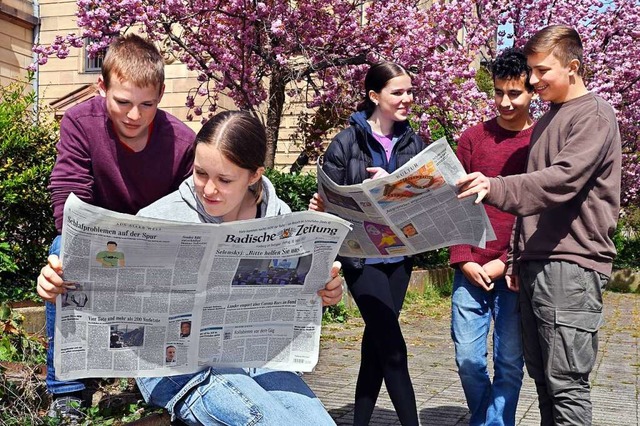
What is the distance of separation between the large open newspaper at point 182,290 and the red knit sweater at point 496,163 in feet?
4.80

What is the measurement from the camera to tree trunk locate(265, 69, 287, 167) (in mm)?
10359

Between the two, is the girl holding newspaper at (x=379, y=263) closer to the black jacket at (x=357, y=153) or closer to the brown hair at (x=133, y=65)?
the black jacket at (x=357, y=153)

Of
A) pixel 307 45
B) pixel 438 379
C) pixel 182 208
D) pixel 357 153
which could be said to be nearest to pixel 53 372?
pixel 182 208

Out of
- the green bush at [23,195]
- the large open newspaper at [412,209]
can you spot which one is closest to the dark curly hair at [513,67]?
the large open newspaper at [412,209]

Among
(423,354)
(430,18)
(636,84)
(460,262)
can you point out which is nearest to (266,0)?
(430,18)

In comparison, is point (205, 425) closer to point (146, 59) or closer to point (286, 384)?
point (286, 384)

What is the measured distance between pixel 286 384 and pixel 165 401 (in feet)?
1.35

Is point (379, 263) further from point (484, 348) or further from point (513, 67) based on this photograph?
point (513, 67)

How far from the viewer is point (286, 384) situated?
2.69 m

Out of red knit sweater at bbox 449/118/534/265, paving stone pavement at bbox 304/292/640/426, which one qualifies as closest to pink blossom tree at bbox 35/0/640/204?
paving stone pavement at bbox 304/292/640/426

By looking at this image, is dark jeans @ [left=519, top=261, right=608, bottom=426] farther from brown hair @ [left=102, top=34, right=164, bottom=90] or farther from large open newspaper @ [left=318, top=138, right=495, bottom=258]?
brown hair @ [left=102, top=34, right=164, bottom=90]

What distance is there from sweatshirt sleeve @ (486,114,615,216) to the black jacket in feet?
3.23

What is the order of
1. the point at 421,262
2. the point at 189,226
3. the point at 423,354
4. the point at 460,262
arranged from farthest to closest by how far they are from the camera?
the point at 421,262 → the point at 423,354 → the point at 460,262 → the point at 189,226

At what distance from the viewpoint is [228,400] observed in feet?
7.95
